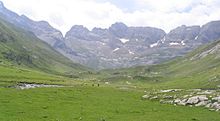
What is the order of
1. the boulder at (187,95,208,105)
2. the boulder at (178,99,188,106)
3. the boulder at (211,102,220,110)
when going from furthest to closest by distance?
1. the boulder at (178,99,188,106)
2. the boulder at (187,95,208,105)
3. the boulder at (211,102,220,110)

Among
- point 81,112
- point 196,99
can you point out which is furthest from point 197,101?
point 81,112

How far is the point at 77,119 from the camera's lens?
177 feet

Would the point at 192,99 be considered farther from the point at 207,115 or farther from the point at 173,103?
the point at 207,115

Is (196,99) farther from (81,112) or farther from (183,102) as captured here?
(81,112)

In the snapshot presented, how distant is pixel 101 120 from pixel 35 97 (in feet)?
92.4

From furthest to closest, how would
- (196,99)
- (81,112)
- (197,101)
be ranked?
(196,99) < (197,101) < (81,112)

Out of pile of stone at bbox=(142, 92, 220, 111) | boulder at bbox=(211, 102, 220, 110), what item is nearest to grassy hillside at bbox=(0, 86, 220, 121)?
boulder at bbox=(211, 102, 220, 110)

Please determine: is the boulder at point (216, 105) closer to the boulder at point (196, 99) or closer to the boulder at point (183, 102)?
the boulder at point (196, 99)

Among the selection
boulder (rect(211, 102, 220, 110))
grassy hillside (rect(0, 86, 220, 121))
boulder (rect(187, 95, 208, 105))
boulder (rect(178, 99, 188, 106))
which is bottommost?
grassy hillside (rect(0, 86, 220, 121))

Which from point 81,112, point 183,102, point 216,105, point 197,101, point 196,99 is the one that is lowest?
point 81,112

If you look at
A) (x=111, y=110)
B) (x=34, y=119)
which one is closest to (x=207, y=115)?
(x=111, y=110)

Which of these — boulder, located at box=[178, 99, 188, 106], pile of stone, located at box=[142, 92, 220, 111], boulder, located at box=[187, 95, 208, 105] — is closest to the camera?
pile of stone, located at box=[142, 92, 220, 111]

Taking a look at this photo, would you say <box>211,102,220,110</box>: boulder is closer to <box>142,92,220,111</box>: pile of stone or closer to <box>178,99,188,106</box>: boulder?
<box>142,92,220,111</box>: pile of stone

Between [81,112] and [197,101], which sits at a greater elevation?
[197,101]
